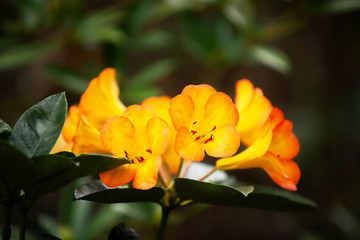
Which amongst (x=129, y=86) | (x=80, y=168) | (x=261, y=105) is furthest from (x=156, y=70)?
(x=80, y=168)

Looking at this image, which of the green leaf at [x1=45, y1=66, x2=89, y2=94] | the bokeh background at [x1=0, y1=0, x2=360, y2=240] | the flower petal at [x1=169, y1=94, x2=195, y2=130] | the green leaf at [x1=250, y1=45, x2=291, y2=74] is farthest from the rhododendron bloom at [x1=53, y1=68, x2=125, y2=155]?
the green leaf at [x1=250, y1=45, x2=291, y2=74]

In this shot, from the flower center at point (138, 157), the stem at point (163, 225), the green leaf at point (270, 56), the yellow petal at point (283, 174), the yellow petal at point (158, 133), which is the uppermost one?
the green leaf at point (270, 56)

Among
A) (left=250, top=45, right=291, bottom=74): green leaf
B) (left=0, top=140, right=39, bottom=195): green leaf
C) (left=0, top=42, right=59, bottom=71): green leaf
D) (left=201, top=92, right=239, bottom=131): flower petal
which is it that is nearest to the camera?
(left=0, top=140, right=39, bottom=195): green leaf

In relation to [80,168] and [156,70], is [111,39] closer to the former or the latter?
[156,70]

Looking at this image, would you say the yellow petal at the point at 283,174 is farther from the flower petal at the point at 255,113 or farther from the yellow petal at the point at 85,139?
the yellow petal at the point at 85,139

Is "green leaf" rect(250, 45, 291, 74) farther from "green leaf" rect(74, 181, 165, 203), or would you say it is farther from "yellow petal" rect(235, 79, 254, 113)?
"green leaf" rect(74, 181, 165, 203)

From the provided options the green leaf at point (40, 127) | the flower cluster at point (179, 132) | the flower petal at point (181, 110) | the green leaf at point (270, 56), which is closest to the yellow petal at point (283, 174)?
the flower cluster at point (179, 132)
